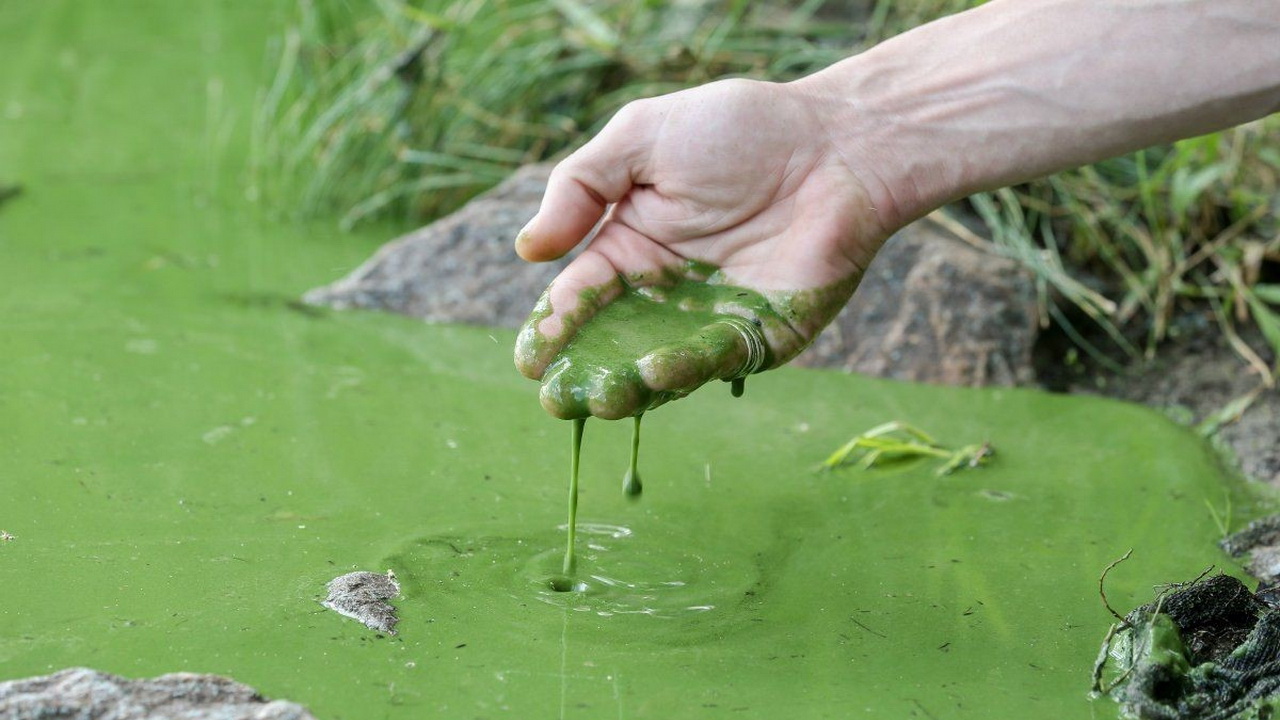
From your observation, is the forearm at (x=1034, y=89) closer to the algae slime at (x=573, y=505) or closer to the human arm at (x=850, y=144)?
the human arm at (x=850, y=144)

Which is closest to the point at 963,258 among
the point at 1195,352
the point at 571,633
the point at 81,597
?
the point at 1195,352

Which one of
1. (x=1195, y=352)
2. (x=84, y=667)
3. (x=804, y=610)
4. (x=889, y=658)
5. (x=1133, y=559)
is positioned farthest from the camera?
(x=1195, y=352)

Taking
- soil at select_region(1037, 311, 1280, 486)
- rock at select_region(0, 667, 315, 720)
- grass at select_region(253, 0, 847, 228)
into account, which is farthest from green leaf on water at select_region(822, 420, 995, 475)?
grass at select_region(253, 0, 847, 228)

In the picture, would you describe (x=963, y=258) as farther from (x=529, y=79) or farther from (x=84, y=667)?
(x=84, y=667)

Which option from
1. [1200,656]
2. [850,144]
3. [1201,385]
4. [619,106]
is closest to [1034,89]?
[850,144]

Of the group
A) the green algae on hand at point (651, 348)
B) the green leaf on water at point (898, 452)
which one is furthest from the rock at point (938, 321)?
the green algae on hand at point (651, 348)

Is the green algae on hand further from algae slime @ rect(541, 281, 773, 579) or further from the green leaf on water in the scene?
the green leaf on water
